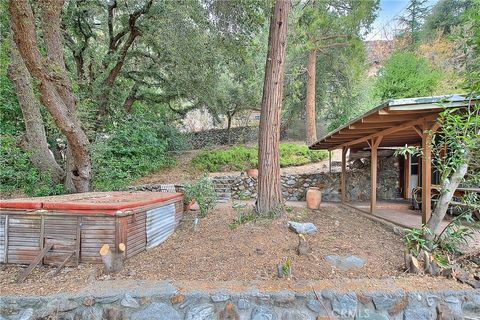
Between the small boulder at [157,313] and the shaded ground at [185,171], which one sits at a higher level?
the shaded ground at [185,171]

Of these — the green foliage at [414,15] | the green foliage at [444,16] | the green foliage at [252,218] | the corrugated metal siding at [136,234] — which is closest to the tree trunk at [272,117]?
the green foliage at [252,218]

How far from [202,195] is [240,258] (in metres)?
2.20

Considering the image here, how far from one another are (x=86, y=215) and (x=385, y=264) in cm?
384

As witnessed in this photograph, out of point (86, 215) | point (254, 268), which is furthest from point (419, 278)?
point (86, 215)

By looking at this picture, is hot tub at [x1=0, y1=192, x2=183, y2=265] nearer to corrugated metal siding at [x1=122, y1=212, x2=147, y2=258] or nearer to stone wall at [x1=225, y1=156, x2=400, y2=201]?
corrugated metal siding at [x1=122, y1=212, x2=147, y2=258]

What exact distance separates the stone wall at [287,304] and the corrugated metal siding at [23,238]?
746 mm

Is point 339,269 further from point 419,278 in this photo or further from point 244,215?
point 244,215

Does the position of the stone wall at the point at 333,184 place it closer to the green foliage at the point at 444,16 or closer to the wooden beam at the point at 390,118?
the wooden beam at the point at 390,118

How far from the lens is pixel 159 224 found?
4320 millimetres

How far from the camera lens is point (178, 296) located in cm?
277

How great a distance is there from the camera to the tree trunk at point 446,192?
10.7 ft

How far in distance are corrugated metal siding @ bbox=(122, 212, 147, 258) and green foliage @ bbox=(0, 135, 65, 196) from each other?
11.5ft

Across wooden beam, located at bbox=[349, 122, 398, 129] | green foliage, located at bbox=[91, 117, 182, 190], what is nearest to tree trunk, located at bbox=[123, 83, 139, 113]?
green foliage, located at bbox=[91, 117, 182, 190]

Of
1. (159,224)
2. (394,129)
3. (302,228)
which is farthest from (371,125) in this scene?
(159,224)
